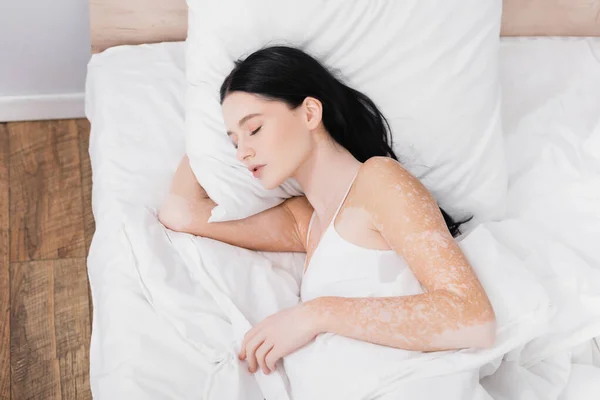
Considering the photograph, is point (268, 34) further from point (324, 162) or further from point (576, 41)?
point (576, 41)

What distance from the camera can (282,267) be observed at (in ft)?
4.79

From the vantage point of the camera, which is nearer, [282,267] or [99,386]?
[99,386]

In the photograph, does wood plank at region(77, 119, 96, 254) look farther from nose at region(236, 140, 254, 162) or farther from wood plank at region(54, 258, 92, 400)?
nose at region(236, 140, 254, 162)

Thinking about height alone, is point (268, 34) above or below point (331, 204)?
above

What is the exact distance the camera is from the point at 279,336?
4.03 ft

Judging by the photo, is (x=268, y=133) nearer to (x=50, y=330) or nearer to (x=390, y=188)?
(x=390, y=188)

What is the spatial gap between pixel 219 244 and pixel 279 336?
0.87 feet

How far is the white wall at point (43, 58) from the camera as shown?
2.03m

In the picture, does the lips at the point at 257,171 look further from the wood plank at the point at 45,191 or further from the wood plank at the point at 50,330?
the wood plank at the point at 45,191

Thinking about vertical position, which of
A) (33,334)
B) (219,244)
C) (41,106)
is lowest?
(33,334)

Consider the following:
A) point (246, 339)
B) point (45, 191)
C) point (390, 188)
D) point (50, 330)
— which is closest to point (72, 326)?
point (50, 330)

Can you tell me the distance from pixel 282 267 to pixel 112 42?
0.77 m

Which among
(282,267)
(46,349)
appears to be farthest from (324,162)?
(46,349)

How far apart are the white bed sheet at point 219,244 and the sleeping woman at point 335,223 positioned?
0.06 metres
